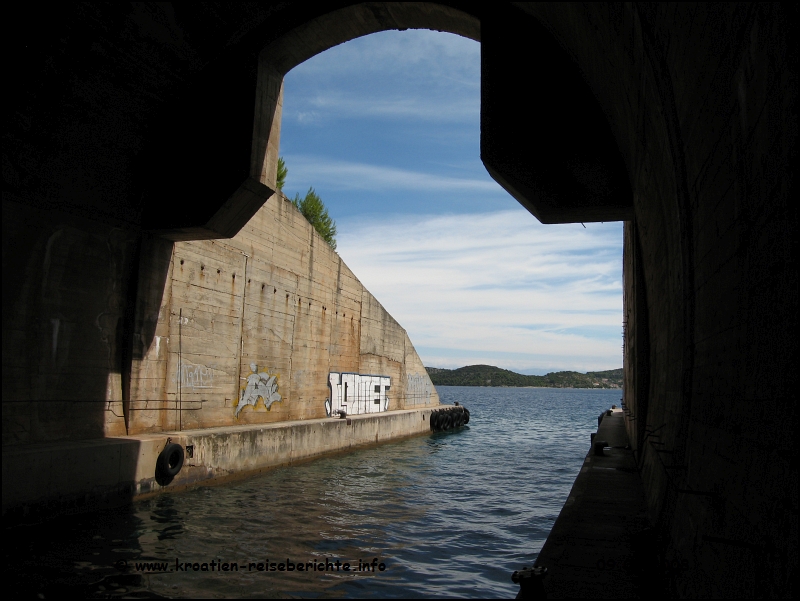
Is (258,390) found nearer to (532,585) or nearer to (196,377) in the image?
(196,377)

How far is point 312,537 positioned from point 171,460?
4.94m

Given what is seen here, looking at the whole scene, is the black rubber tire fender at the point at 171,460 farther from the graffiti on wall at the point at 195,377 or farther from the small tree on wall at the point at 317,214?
the small tree on wall at the point at 317,214

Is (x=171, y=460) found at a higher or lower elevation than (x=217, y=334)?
lower

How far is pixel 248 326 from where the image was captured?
1978 centimetres

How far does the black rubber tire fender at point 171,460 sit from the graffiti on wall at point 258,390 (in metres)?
4.32

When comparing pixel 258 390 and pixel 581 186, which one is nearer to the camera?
pixel 581 186

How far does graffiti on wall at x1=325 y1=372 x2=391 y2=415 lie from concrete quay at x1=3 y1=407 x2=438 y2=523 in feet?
12.4

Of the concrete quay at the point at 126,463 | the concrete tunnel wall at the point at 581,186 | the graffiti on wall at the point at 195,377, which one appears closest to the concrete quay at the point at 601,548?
the concrete tunnel wall at the point at 581,186

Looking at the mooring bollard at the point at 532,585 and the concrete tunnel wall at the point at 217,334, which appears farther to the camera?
Result: the concrete tunnel wall at the point at 217,334

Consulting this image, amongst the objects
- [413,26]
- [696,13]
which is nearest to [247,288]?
[413,26]

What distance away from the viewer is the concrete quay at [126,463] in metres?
10.8

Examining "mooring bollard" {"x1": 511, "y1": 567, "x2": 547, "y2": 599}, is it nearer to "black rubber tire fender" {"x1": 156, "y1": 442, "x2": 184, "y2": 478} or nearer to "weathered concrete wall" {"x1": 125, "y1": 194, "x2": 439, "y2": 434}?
"black rubber tire fender" {"x1": 156, "y1": 442, "x2": 184, "y2": 478}

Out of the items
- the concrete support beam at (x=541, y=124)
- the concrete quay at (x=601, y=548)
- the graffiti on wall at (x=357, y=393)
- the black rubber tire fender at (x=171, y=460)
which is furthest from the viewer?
the graffiti on wall at (x=357, y=393)

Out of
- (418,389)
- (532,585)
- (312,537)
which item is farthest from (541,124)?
(418,389)
